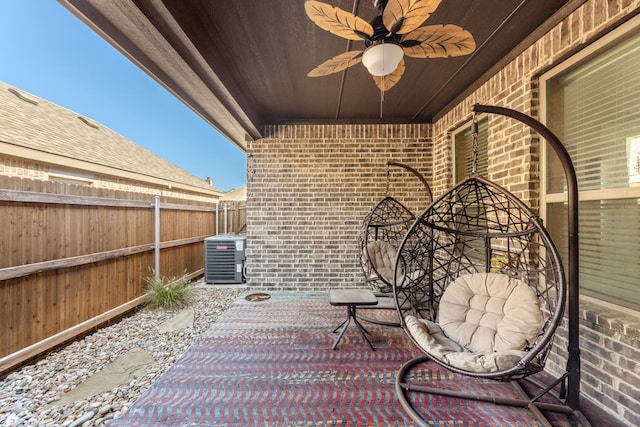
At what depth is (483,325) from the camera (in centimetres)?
198

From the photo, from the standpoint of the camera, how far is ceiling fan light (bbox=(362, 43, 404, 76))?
1.79 meters

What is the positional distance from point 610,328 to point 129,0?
3719 millimetres

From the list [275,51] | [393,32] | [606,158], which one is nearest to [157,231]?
[275,51]

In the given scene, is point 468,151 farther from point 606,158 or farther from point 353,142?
point 606,158

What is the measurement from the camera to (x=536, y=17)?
2164 mm

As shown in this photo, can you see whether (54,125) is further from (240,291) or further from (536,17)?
(536,17)

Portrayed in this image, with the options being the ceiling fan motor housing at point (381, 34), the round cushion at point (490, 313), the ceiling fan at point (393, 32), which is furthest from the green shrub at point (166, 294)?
the ceiling fan motor housing at point (381, 34)

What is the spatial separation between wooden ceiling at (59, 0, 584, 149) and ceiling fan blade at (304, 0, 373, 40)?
1.26ft

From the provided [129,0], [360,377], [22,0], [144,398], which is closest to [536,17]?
[129,0]

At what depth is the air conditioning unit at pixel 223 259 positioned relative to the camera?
489 cm

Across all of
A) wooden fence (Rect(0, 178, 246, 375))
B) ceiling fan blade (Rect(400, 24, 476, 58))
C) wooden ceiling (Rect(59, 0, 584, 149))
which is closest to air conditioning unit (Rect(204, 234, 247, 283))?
wooden fence (Rect(0, 178, 246, 375))

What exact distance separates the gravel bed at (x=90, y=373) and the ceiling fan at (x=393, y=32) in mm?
2886

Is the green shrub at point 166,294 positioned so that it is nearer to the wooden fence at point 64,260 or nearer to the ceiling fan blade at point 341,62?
the wooden fence at point 64,260

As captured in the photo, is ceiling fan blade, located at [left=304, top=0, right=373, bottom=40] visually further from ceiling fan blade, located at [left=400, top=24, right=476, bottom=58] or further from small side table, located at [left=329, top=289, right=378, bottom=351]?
small side table, located at [left=329, top=289, right=378, bottom=351]
